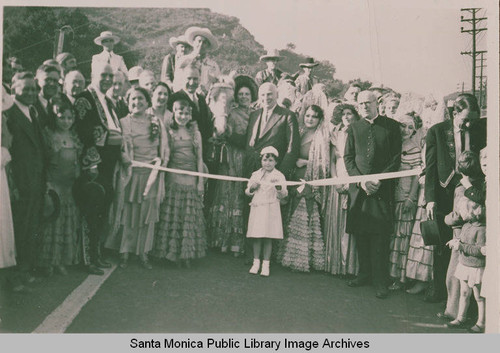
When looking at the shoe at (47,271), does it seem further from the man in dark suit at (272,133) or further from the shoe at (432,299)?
the shoe at (432,299)

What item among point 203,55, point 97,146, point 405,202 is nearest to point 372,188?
point 405,202

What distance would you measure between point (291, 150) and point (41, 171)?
2205 millimetres

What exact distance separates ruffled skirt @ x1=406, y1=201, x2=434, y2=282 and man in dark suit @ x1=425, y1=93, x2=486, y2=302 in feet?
0.20

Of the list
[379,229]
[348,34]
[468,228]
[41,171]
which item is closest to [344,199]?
[379,229]

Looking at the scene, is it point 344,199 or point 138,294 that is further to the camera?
point 344,199

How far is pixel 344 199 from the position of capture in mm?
5016

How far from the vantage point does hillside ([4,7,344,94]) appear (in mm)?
4832

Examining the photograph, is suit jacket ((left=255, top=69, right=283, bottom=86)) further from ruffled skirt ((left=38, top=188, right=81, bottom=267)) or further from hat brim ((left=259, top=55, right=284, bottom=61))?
ruffled skirt ((left=38, top=188, right=81, bottom=267))

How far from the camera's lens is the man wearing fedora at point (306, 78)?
510 centimetres

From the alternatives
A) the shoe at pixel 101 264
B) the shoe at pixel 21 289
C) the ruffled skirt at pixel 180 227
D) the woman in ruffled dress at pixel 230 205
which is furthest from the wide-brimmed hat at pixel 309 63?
the shoe at pixel 21 289

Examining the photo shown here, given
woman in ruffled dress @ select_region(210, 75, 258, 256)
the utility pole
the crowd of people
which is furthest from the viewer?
woman in ruffled dress @ select_region(210, 75, 258, 256)

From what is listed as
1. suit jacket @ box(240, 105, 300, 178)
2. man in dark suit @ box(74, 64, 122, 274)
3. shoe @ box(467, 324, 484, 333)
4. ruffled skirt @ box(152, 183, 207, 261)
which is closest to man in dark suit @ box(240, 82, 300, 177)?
suit jacket @ box(240, 105, 300, 178)

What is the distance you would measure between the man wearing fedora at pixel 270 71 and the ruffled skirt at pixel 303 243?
1238 millimetres

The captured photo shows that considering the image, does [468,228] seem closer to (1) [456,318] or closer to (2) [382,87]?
(1) [456,318]
